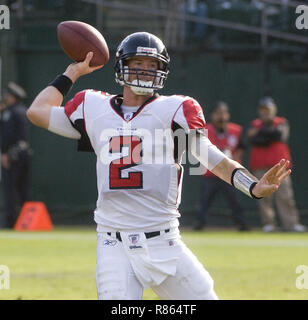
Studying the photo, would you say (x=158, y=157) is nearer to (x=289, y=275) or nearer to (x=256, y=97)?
(x=289, y=275)

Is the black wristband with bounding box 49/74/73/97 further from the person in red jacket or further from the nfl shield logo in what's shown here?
the person in red jacket

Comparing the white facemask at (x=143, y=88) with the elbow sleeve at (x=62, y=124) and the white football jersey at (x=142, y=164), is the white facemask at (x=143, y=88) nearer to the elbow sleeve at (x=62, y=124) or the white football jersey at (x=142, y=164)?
the white football jersey at (x=142, y=164)

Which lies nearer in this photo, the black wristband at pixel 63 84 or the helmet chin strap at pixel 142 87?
the helmet chin strap at pixel 142 87

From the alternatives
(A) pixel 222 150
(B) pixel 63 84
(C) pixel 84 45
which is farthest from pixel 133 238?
(A) pixel 222 150

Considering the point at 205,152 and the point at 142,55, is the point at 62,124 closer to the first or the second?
the point at 142,55

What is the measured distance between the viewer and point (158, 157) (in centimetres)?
475

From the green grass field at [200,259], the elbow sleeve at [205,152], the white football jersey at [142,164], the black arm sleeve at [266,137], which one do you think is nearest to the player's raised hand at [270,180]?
the elbow sleeve at [205,152]

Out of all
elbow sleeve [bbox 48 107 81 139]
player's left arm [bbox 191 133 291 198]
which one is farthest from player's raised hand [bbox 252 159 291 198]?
elbow sleeve [bbox 48 107 81 139]

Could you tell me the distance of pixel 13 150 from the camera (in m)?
14.5

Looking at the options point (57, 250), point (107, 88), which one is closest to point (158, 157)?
point (57, 250)

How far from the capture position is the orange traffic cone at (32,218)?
47.2 feet

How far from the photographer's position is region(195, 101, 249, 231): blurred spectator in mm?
14023
